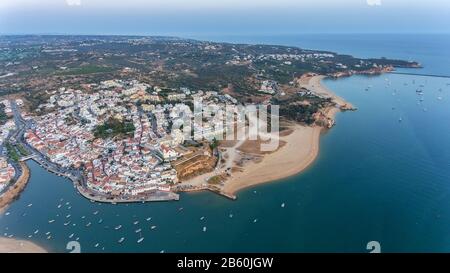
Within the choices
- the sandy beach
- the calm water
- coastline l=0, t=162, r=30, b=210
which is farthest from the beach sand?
coastline l=0, t=162, r=30, b=210

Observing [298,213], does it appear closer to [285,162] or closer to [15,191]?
[285,162]

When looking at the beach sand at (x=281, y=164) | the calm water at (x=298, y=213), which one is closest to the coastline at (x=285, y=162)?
the beach sand at (x=281, y=164)

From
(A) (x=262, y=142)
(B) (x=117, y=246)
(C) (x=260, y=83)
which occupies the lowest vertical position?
(B) (x=117, y=246)

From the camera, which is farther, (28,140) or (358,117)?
(358,117)

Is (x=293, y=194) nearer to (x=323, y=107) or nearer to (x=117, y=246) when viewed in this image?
(x=117, y=246)

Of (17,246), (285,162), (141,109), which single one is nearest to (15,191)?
(17,246)
